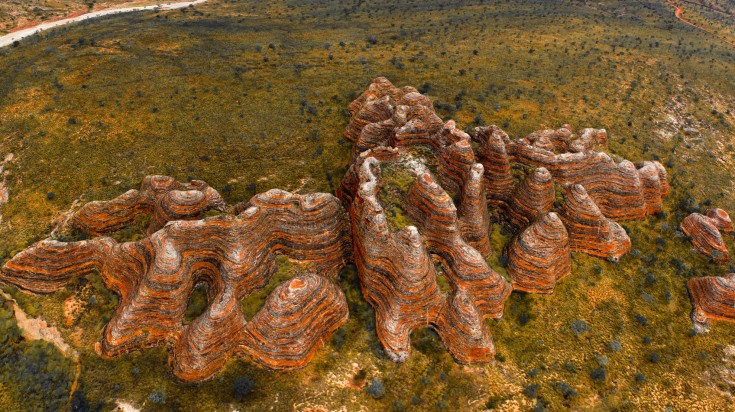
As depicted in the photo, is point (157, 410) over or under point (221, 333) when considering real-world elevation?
under

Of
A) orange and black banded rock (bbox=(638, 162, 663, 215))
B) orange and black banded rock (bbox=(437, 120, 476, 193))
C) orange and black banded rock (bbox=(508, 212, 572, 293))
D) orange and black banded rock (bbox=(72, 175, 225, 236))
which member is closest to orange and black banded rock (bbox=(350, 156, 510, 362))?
Answer: orange and black banded rock (bbox=(437, 120, 476, 193))

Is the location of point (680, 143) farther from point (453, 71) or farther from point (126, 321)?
point (126, 321)

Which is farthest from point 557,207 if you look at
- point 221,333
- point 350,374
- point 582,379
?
point 221,333

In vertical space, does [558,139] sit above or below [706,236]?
→ above

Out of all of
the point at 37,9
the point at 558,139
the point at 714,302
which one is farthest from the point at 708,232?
the point at 37,9

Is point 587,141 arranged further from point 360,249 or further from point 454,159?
point 360,249

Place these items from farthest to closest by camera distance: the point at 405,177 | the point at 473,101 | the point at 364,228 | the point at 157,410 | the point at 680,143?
the point at 473,101 → the point at 680,143 → the point at 405,177 → the point at 364,228 → the point at 157,410

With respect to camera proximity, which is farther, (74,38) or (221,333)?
(74,38)

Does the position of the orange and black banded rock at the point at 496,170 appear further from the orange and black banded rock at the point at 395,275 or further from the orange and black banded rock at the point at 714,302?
the orange and black banded rock at the point at 714,302
